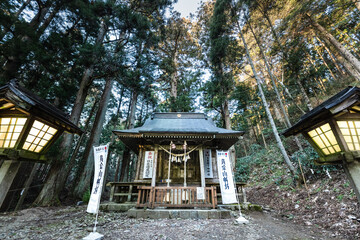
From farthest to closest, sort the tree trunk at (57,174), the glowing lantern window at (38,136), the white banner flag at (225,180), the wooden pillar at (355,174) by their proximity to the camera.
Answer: the tree trunk at (57,174)
the white banner flag at (225,180)
the glowing lantern window at (38,136)
the wooden pillar at (355,174)

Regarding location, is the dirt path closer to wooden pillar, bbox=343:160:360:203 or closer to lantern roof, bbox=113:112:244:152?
wooden pillar, bbox=343:160:360:203

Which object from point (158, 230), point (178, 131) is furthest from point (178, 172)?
point (158, 230)

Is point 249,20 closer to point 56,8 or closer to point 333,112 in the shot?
point 333,112

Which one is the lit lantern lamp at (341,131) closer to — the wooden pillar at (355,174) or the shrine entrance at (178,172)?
the wooden pillar at (355,174)

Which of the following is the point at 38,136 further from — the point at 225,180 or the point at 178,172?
the point at 178,172

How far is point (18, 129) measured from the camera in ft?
7.09

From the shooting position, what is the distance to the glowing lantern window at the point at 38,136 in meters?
2.25

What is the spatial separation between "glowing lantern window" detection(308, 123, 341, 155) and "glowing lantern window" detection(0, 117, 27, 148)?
4810 mm

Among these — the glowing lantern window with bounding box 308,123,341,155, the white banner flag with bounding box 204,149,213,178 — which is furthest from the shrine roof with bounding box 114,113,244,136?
the glowing lantern window with bounding box 308,123,341,155

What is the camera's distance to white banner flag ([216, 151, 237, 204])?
5.47 m

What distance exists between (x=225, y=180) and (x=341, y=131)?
434 centimetres

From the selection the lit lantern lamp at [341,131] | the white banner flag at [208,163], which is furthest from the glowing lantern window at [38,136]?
the white banner flag at [208,163]

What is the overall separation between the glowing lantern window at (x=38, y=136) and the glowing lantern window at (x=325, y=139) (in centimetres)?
474

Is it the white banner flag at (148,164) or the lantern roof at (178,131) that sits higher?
the lantern roof at (178,131)
